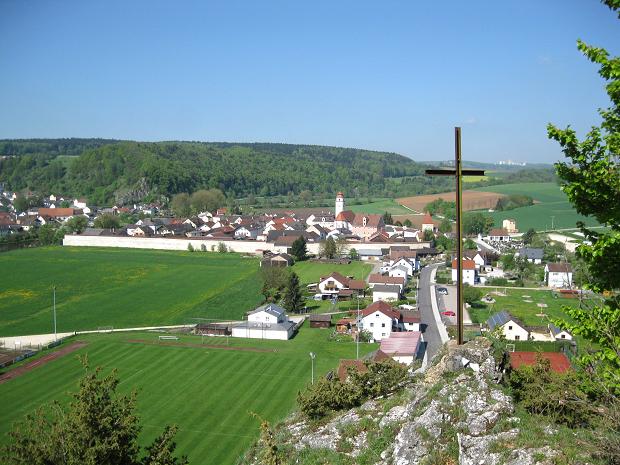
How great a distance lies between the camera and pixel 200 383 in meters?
21.1

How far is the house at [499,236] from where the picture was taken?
61094 mm

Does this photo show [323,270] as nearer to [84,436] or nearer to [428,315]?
[428,315]

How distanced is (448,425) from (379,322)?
22.0 meters

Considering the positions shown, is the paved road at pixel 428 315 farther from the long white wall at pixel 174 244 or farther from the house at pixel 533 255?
the long white wall at pixel 174 244

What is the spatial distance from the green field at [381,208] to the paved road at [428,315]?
43.3 metres

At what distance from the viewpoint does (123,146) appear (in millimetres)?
118625

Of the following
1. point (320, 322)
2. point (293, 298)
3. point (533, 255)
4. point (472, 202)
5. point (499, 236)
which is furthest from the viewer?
point (472, 202)

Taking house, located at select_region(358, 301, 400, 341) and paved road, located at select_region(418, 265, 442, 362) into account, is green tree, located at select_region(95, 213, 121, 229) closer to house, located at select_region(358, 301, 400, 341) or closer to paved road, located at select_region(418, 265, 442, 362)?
paved road, located at select_region(418, 265, 442, 362)

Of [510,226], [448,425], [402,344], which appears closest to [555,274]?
[402,344]

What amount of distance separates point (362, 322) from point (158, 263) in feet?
87.9

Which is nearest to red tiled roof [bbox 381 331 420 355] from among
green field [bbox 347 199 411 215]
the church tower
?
the church tower

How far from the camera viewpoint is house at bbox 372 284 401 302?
35.6 meters

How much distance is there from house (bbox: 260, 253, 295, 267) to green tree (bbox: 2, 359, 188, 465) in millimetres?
38394

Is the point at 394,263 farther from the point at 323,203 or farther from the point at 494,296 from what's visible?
the point at 323,203
